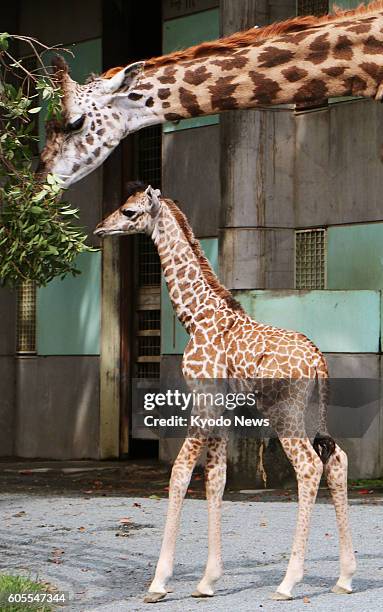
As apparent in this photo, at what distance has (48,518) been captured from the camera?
14.1 meters

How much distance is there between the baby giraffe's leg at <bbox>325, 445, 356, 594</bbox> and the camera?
9062 mm

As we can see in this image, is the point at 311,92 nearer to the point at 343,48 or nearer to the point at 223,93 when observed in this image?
the point at 343,48

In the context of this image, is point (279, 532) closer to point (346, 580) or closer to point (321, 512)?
point (321, 512)

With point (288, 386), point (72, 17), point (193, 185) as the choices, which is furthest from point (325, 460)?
point (72, 17)

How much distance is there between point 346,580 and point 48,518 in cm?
555

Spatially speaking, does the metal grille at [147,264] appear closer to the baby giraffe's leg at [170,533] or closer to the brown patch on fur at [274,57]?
the brown patch on fur at [274,57]

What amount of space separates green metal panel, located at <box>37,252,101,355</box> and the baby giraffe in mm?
11632

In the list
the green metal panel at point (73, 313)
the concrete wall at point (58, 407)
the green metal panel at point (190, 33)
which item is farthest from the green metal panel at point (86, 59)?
the concrete wall at point (58, 407)

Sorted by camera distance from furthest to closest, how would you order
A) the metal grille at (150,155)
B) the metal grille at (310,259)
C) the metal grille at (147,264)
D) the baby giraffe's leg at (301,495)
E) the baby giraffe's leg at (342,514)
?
the metal grille at (150,155) → the metal grille at (147,264) → the metal grille at (310,259) → the baby giraffe's leg at (342,514) → the baby giraffe's leg at (301,495)

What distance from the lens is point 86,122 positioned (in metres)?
9.69

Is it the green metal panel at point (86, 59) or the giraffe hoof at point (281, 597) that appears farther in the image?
the green metal panel at point (86, 59)

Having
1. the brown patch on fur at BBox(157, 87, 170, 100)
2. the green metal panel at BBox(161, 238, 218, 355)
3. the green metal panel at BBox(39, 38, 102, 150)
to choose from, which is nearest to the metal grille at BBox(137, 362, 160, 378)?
the green metal panel at BBox(161, 238, 218, 355)

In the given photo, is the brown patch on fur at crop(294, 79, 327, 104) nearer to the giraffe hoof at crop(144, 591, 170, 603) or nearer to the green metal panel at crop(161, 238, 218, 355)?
the giraffe hoof at crop(144, 591, 170, 603)

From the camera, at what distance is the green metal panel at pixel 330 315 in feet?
56.7
